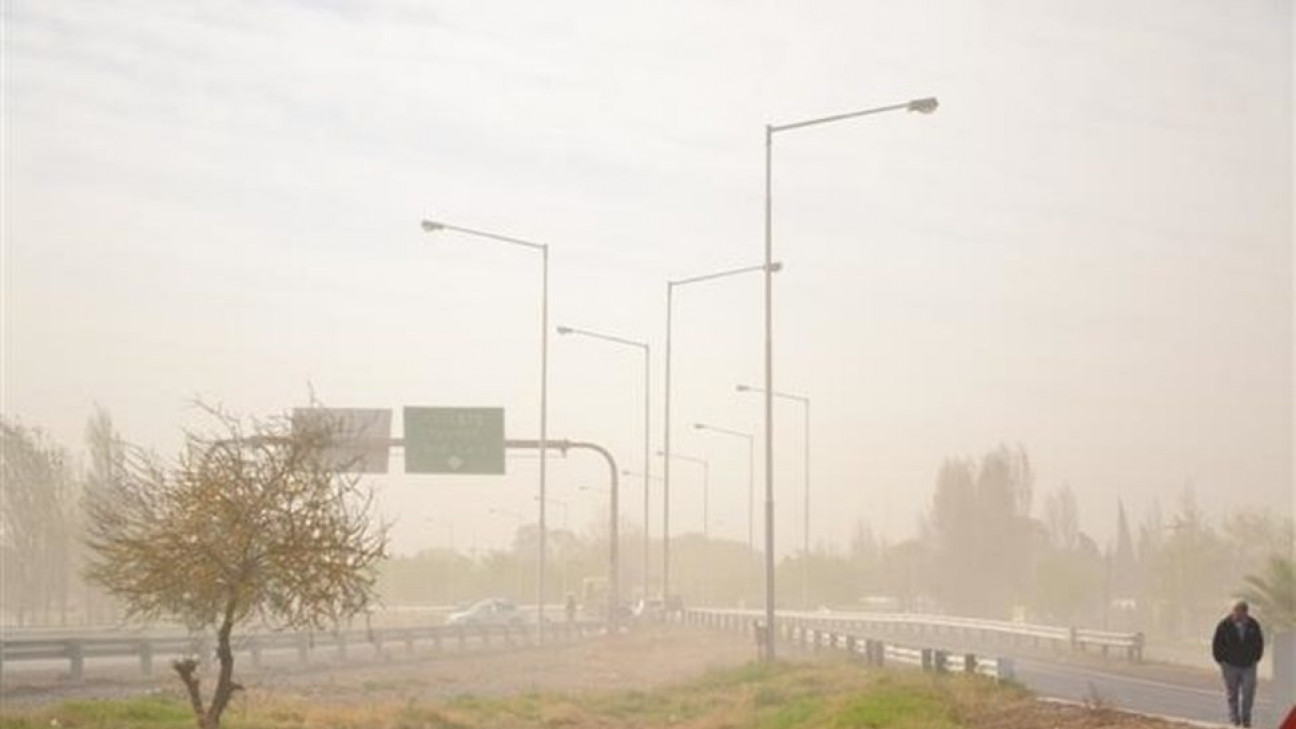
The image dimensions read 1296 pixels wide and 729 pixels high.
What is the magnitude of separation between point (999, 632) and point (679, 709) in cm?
4133

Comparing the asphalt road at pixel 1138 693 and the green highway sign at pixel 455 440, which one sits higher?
the green highway sign at pixel 455 440

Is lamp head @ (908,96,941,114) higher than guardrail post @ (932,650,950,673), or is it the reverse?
lamp head @ (908,96,941,114)

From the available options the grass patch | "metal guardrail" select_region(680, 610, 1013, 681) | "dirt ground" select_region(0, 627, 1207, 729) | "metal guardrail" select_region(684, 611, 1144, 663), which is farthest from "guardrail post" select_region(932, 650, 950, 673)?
"metal guardrail" select_region(684, 611, 1144, 663)

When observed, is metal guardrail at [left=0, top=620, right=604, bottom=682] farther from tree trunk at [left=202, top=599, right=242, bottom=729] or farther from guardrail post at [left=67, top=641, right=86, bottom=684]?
tree trunk at [left=202, top=599, right=242, bottom=729]

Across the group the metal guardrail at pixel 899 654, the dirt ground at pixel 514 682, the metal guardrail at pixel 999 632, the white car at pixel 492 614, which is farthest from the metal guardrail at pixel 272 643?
the metal guardrail at pixel 999 632

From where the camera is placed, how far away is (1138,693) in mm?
39406

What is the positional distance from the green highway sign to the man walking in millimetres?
37019

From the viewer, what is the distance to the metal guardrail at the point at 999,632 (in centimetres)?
6094

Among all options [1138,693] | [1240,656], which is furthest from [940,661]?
[1240,656]

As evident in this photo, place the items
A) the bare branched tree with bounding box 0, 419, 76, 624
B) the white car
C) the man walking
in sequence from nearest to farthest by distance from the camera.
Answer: the man walking
the bare branched tree with bounding box 0, 419, 76, 624
the white car

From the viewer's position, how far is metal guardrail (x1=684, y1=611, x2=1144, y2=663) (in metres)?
60.9

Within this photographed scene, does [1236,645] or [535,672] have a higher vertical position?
[1236,645]

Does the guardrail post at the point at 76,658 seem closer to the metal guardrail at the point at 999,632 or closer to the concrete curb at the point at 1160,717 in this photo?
the concrete curb at the point at 1160,717

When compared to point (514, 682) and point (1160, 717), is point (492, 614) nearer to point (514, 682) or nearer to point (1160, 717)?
point (514, 682)
